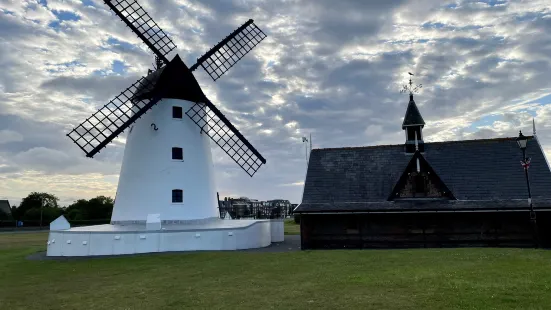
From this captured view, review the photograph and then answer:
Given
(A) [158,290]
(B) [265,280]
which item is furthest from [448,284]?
(A) [158,290]

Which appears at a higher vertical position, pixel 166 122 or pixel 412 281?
pixel 166 122

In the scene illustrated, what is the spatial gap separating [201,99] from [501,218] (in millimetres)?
19058

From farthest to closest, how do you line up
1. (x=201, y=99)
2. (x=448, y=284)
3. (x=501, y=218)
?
(x=201, y=99) → (x=501, y=218) → (x=448, y=284)

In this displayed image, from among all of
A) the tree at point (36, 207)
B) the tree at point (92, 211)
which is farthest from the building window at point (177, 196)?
the tree at point (36, 207)

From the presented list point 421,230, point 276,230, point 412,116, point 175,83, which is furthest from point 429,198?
point 175,83

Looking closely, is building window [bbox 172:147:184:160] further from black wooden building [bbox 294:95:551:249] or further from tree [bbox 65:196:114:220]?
tree [bbox 65:196:114:220]

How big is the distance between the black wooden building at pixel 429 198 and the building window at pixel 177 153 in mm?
8039

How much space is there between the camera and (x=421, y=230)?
22.6 meters

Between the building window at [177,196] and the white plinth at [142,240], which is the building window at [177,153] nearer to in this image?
the building window at [177,196]

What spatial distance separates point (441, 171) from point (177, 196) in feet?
51.7

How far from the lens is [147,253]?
22.2 metres

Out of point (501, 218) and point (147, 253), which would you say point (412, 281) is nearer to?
point (501, 218)

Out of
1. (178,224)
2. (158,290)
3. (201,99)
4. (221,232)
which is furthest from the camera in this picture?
(201,99)

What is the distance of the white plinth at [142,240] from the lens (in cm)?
2238
